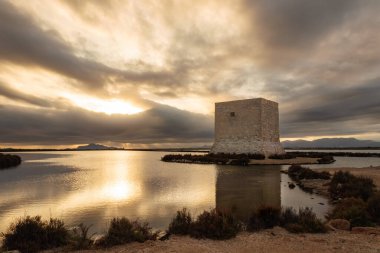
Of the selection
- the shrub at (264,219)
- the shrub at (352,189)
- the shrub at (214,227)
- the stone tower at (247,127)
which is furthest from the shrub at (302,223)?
the stone tower at (247,127)

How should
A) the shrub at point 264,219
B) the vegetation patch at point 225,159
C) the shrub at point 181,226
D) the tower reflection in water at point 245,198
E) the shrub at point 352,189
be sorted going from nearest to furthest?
the shrub at point 181,226 → the shrub at point 264,219 → the tower reflection in water at point 245,198 → the shrub at point 352,189 → the vegetation patch at point 225,159

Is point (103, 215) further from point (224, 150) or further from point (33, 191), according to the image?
point (224, 150)

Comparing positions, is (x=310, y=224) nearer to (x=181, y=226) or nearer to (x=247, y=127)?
(x=181, y=226)

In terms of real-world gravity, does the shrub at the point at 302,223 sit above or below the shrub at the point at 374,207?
below

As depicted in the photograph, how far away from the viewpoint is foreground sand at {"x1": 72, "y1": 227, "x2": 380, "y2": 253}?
6684mm

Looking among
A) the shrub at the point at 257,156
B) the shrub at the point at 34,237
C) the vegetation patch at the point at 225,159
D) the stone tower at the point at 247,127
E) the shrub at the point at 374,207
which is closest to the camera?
the shrub at the point at 34,237

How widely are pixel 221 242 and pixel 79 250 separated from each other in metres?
3.63

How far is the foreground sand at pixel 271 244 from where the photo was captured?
263 inches

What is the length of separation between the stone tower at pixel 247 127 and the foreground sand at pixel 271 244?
132 ft

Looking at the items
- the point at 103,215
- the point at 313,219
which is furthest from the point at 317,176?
the point at 103,215

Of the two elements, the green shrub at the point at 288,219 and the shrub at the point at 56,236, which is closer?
the shrub at the point at 56,236

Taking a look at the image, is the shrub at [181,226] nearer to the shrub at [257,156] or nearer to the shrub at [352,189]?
the shrub at [352,189]

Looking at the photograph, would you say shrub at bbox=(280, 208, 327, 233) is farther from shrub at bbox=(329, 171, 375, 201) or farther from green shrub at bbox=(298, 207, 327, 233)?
shrub at bbox=(329, 171, 375, 201)

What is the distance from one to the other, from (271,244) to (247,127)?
44.0 meters
